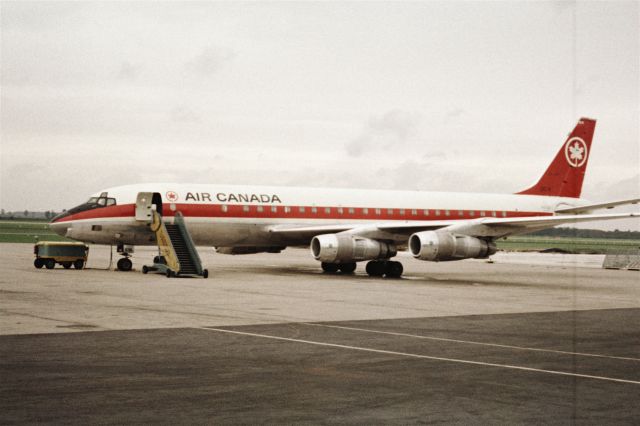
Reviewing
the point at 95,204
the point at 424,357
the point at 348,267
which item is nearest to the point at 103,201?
the point at 95,204

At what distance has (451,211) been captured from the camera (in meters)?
39.7

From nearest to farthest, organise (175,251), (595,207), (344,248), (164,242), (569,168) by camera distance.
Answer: (175,251) → (164,242) → (344,248) → (595,207) → (569,168)

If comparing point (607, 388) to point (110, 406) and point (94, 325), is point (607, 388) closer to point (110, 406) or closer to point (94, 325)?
point (110, 406)

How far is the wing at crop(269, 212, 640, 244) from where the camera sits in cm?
3247

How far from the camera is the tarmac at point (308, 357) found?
334 inches

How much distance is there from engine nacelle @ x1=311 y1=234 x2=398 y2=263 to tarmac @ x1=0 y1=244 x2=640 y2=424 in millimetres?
7204

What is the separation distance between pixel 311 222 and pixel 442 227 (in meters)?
5.95

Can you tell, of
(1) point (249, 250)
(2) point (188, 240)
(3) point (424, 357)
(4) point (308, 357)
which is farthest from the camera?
(1) point (249, 250)

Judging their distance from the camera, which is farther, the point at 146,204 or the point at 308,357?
the point at 146,204

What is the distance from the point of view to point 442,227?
3372 centimetres

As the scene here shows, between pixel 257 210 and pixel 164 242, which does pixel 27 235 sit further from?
pixel 164 242

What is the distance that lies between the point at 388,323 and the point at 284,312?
114 inches

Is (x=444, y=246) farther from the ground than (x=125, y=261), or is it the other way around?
(x=444, y=246)

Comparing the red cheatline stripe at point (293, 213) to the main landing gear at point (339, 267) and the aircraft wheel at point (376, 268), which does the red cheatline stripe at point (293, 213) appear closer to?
the main landing gear at point (339, 267)
